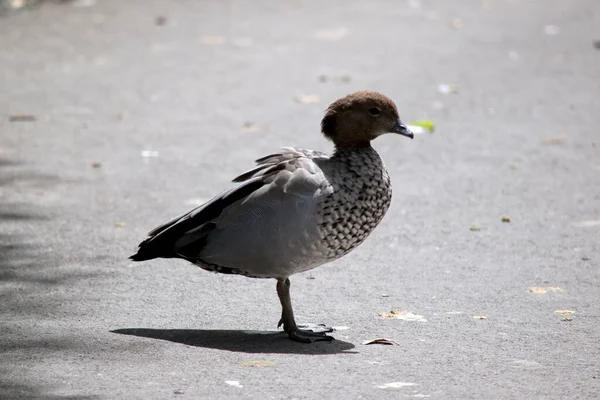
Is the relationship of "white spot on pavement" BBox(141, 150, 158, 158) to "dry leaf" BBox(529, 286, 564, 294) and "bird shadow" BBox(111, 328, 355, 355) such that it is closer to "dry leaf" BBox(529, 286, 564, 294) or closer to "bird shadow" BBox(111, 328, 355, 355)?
"bird shadow" BBox(111, 328, 355, 355)

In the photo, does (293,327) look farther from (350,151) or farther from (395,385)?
(350,151)

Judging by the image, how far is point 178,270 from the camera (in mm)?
6316

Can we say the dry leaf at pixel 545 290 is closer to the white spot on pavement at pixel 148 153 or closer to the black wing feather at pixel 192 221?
the black wing feather at pixel 192 221

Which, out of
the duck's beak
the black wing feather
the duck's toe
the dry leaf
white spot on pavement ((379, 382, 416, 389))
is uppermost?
the duck's beak

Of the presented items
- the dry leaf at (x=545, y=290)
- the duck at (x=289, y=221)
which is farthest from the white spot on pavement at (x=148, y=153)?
the dry leaf at (x=545, y=290)

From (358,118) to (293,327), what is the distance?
1.10 meters

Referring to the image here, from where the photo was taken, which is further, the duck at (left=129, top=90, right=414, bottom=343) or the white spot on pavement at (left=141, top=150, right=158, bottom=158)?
the white spot on pavement at (left=141, top=150, right=158, bottom=158)

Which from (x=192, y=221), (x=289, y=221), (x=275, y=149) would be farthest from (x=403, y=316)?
(x=275, y=149)

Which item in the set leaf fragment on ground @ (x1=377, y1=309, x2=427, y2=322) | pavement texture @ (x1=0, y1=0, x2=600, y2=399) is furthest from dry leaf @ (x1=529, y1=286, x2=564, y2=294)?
leaf fragment on ground @ (x1=377, y1=309, x2=427, y2=322)

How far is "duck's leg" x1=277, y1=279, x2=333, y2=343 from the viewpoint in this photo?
5.11 meters

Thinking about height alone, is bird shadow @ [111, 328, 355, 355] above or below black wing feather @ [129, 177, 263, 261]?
below

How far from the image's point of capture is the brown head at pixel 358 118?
17.7 feet

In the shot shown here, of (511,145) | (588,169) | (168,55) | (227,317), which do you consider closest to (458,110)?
(511,145)

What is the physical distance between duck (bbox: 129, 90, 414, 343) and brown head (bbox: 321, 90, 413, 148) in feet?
0.04
